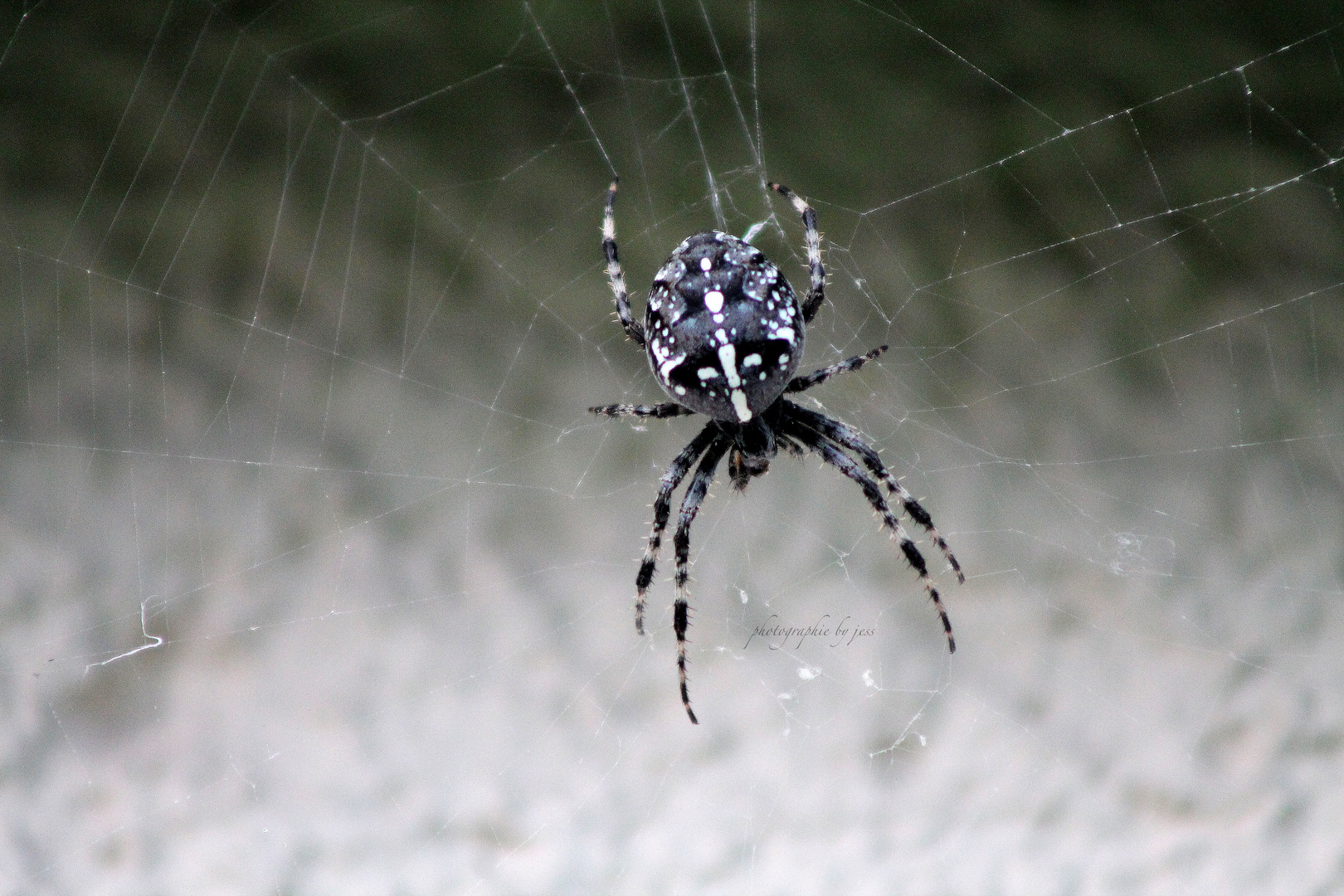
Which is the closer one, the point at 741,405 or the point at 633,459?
the point at 741,405

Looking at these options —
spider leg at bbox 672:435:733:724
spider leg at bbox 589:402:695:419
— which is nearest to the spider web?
spider leg at bbox 672:435:733:724

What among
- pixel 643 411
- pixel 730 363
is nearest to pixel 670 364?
pixel 730 363

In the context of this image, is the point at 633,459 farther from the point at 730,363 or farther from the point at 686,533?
the point at 730,363

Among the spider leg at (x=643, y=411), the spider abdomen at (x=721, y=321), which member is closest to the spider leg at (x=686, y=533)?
the spider leg at (x=643, y=411)

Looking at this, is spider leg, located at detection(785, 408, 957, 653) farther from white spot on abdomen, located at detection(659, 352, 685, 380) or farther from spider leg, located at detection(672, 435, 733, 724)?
white spot on abdomen, located at detection(659, 352, 685, 380)

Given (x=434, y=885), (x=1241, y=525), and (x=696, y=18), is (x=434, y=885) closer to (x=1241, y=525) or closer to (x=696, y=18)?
(x=696, y=18)
